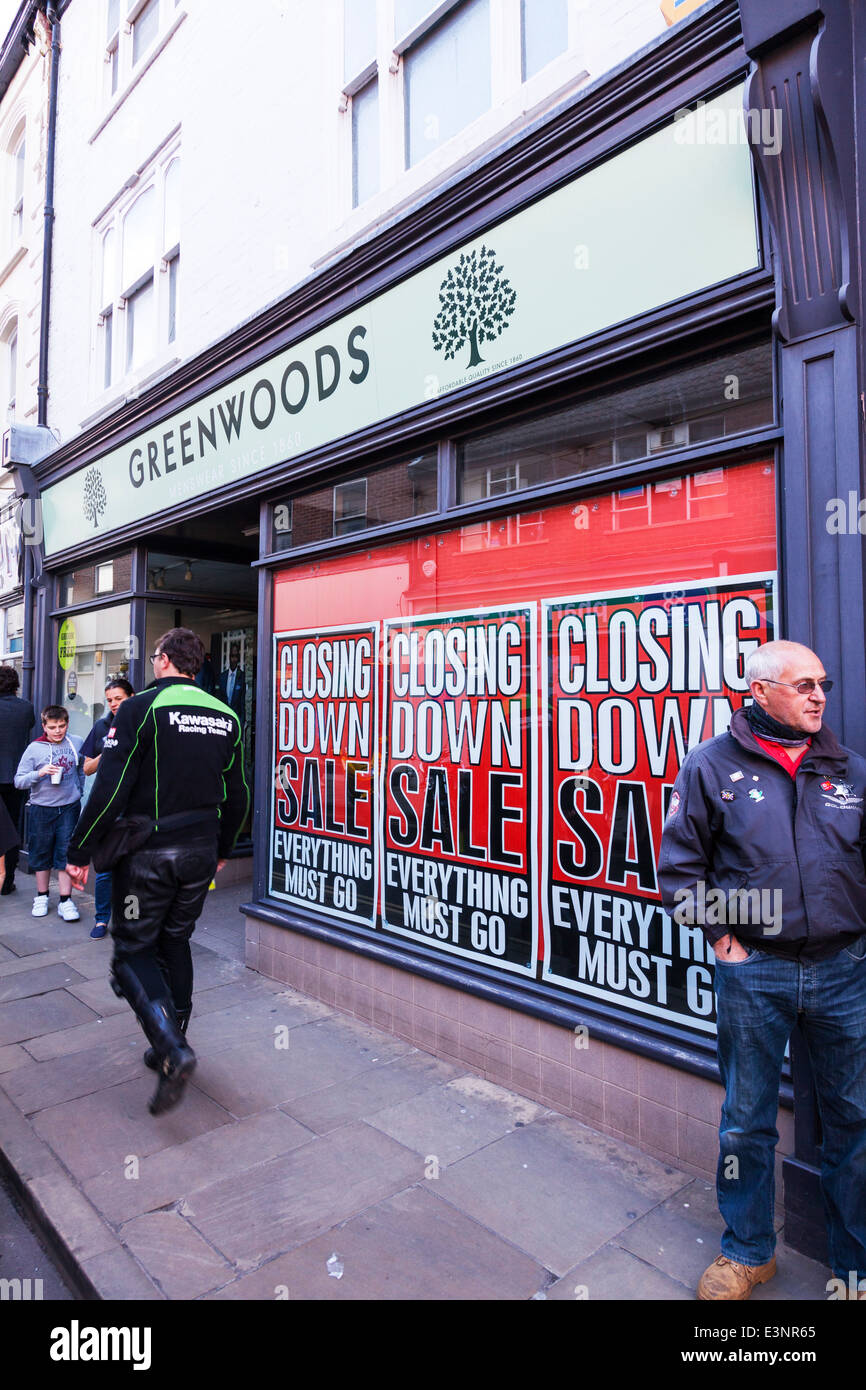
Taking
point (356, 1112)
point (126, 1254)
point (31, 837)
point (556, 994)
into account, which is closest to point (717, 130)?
point (556, 994)

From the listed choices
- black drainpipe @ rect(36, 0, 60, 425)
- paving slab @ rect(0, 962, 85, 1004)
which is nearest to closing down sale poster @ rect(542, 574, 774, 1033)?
paving slab @ rect(0, 962, 85, 1004)

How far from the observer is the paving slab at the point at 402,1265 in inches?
103

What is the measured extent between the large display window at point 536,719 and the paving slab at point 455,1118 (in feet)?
2.03

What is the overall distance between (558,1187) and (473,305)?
13.5 feet

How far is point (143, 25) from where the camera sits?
8414mm

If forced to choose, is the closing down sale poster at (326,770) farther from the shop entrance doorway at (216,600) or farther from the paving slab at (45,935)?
the shop entrance doorway at (216,600)

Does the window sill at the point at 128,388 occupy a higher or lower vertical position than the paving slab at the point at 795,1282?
higher

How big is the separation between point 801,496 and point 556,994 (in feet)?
7.97

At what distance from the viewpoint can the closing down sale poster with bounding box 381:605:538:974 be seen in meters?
4.14

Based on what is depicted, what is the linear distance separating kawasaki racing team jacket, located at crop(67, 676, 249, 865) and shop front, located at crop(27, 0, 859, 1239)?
1.19 m

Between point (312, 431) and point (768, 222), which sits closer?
point (768, 222)

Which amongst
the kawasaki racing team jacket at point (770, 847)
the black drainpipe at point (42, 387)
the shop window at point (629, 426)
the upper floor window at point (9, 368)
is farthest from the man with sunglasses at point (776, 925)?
the upper floor window at point (9, 368)

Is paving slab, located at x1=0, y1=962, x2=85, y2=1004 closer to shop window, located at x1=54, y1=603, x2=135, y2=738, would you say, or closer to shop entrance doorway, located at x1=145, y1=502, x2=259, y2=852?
shop entrance doorway, located at x1=145, y1=502, x2=259, y2=852

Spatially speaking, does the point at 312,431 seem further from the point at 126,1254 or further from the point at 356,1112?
the point at 126,1254
